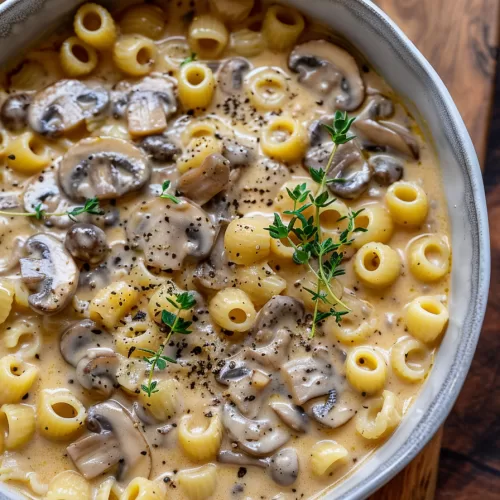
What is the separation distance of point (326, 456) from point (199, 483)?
46cm

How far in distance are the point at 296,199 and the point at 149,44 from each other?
1.00 metres

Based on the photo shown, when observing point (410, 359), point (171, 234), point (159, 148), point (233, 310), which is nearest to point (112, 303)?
point (171, 234)

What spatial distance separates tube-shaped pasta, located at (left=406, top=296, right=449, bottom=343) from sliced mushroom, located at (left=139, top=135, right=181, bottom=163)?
1.11m

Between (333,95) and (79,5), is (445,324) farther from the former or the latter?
(79,5)

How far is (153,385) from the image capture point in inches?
108

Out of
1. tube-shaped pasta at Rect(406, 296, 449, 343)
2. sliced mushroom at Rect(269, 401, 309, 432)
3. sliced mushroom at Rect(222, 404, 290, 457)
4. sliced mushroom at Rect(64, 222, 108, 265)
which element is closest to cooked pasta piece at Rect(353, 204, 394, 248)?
tube-shaped pasta at Rect(406, 296, 449, 343)

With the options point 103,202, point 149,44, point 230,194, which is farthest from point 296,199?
point 149,44

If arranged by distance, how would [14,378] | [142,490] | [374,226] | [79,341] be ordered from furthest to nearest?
[374,226] → [79,341] → [14,378] → [142,490]

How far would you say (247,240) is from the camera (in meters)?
2.92

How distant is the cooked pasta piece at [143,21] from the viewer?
3314 millimetres

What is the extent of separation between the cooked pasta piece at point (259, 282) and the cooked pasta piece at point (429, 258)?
518mm

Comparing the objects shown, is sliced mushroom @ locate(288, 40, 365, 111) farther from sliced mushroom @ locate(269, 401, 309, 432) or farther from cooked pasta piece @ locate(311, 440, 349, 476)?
cooked pasta piece @ locate(311, 440, 349, 476)

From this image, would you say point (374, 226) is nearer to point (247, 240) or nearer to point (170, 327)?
point (247, 240)

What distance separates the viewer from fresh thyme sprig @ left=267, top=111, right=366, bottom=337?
111 inches
